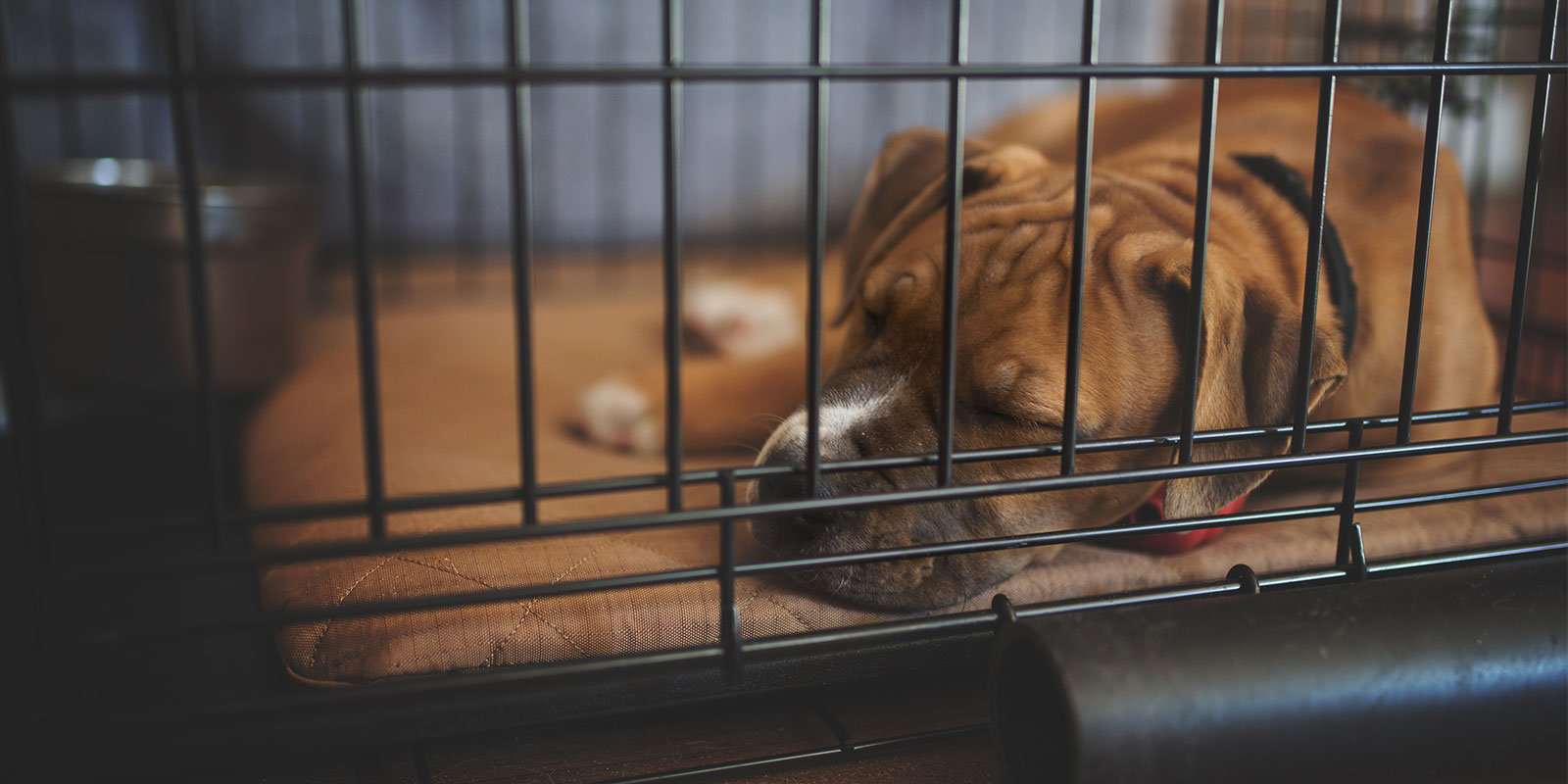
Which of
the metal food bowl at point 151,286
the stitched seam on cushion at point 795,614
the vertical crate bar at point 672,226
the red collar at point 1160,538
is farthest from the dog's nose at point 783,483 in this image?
the metal food bowl at point 151,286

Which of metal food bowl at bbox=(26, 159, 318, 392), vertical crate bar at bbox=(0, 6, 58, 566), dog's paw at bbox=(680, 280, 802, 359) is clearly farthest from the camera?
dog's paw at bbox=(680, 280, 802, 359)

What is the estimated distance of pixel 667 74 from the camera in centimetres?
80

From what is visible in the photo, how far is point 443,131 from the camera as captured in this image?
13.0 ft

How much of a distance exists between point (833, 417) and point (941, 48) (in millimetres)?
3392

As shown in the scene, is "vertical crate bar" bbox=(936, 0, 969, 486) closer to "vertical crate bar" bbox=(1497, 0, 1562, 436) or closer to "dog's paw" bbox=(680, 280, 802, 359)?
"vertical crate bar" bbox=(1497, 0, 1562, 436)

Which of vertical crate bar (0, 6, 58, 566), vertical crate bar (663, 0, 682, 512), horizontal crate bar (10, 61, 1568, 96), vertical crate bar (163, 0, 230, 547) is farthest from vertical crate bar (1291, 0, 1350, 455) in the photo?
vertical crate bar (0, 6, 58, 566)

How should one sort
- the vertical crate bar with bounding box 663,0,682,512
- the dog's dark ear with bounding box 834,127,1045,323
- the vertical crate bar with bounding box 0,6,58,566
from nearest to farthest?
1. the vertical crate bar with bounding box 0,6,58,566
2. the vertical crate bar with bounding box 663,0,682,512
3. the dog's dark ear with bounding box 834,127,1045,323

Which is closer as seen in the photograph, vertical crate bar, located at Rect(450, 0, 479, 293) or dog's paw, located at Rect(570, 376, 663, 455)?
dog's paw, located at Rect(570, 376, 663, 455)

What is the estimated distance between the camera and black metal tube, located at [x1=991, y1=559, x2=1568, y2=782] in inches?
33.9

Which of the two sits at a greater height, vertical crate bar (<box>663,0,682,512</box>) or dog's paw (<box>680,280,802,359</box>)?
vertical crate bar (<box>663,0,682,512</box>)

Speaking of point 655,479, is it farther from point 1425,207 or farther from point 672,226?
point 1425,207

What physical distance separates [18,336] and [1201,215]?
0.90 meters

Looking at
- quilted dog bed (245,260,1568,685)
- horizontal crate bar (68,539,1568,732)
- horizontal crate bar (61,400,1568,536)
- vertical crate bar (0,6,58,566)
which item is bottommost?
quilted dog bed (245,260,1568,685)

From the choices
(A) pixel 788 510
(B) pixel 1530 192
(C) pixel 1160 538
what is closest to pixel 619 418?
(C) pixel 1160 538
